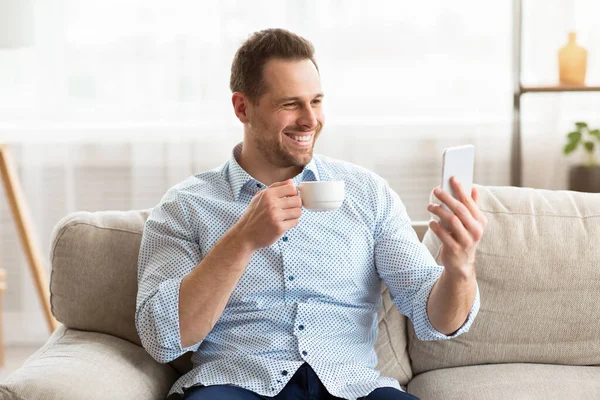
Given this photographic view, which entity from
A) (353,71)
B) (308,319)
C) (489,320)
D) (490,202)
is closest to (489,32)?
(353,71)

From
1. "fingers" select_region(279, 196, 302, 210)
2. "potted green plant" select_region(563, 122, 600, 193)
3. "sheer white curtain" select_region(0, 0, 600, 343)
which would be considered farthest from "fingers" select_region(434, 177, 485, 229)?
"sheer white curtain" select_region(0, 0, 600, 343)

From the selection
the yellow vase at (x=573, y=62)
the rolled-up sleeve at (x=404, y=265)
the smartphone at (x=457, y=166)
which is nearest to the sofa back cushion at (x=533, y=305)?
the rolled-up sleeve at (x=404, y=265)

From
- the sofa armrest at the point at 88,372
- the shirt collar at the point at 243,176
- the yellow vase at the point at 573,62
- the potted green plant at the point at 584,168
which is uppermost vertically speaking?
the yellow vase at the point at 573,62

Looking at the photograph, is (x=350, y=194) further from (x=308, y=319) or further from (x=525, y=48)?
(x=525, y=48)

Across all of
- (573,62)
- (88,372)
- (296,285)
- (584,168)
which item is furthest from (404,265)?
(573,62)

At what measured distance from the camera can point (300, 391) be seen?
181cm

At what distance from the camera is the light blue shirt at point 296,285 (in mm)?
1830

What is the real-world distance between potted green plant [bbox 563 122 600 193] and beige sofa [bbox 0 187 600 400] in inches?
36.6

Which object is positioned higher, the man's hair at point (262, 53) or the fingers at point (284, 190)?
the man's hair at point (262, 53)

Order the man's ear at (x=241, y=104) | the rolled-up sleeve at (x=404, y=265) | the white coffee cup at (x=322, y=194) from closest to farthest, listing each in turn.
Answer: the white coffee cup at (x=322, y=194), the rolled-up sleeve at (x=404, y=265), the man's ear at (x=241, y=104)

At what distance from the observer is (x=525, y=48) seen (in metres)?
3.39

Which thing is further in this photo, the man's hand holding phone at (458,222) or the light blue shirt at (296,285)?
the light blue shirt at (296,285)

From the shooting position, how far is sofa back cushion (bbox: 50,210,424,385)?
6.62 ft

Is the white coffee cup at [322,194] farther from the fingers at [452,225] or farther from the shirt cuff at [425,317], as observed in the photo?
the shirt cuff at [425,317]
